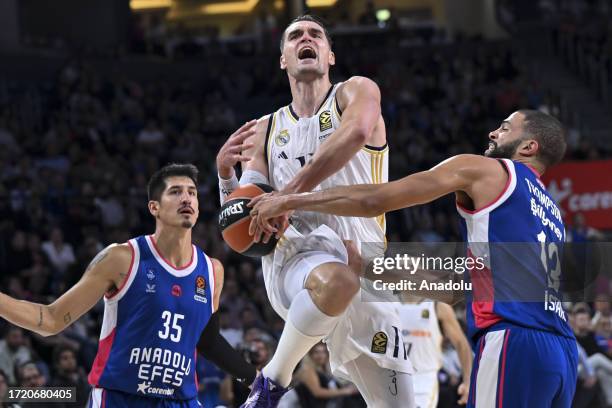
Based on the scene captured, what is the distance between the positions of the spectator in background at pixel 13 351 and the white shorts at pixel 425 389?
354cm

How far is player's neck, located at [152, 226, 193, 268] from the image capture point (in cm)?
587

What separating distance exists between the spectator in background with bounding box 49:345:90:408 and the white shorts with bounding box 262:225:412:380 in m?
3.91

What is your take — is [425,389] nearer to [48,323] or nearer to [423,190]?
[48,323]

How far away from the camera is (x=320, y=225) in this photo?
508cm

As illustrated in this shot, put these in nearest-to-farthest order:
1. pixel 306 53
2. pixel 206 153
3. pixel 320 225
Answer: pixel 320 225, pixel 306 53, pixel 206 153

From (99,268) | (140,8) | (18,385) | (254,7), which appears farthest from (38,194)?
(254,7)

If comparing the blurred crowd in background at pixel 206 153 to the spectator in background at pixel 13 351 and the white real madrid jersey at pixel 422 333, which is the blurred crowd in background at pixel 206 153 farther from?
the white real madrid jersey at pixel 422 333

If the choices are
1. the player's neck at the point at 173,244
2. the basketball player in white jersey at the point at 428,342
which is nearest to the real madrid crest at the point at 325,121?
the player's neck at the point at 173,244

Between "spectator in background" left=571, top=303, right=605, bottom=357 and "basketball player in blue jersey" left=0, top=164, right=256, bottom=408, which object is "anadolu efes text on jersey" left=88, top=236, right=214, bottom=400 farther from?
"spectator in background" left=571, top=303, right=605, bottom=357

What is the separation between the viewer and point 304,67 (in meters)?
5.23

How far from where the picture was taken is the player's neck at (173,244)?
5.87 metres

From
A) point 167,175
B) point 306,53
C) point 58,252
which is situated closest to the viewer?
point 306,53

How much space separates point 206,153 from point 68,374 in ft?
24.0

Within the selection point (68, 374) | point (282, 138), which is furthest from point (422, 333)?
point (282, 138)
